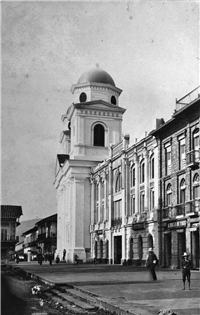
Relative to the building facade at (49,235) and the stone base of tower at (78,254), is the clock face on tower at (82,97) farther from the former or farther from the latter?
the building facade at (49,235)

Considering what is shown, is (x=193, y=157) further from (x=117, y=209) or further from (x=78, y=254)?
(x=78, y=254)

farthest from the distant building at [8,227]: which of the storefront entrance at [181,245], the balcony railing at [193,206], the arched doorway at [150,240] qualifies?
the balcony railing at [193,206]

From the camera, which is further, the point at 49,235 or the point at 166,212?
the point at 49,235

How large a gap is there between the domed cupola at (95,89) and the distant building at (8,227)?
4506cm

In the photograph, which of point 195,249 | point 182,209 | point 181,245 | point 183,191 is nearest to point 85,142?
point 183,191

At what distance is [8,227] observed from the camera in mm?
100312

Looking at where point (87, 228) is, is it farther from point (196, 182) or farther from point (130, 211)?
point (196, 182)

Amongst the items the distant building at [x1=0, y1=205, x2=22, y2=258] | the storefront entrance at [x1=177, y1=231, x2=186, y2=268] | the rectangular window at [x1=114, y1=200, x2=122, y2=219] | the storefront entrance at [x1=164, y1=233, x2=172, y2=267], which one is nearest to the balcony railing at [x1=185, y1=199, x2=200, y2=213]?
the storefront entrance at [x1=177, y1=231, x2=186, y2=268]

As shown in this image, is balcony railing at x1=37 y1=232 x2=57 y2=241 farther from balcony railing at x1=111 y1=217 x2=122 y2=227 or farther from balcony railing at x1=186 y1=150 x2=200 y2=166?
balcony railing at x1=186 y1=150 x2=200 y2=166

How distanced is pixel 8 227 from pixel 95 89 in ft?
160

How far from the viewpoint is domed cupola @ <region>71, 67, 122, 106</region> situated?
61125 mm

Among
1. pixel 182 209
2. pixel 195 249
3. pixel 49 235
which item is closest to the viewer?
pixel 195 249

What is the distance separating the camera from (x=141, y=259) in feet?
135

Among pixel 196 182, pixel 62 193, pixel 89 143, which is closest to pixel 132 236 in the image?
pixel 196 182
